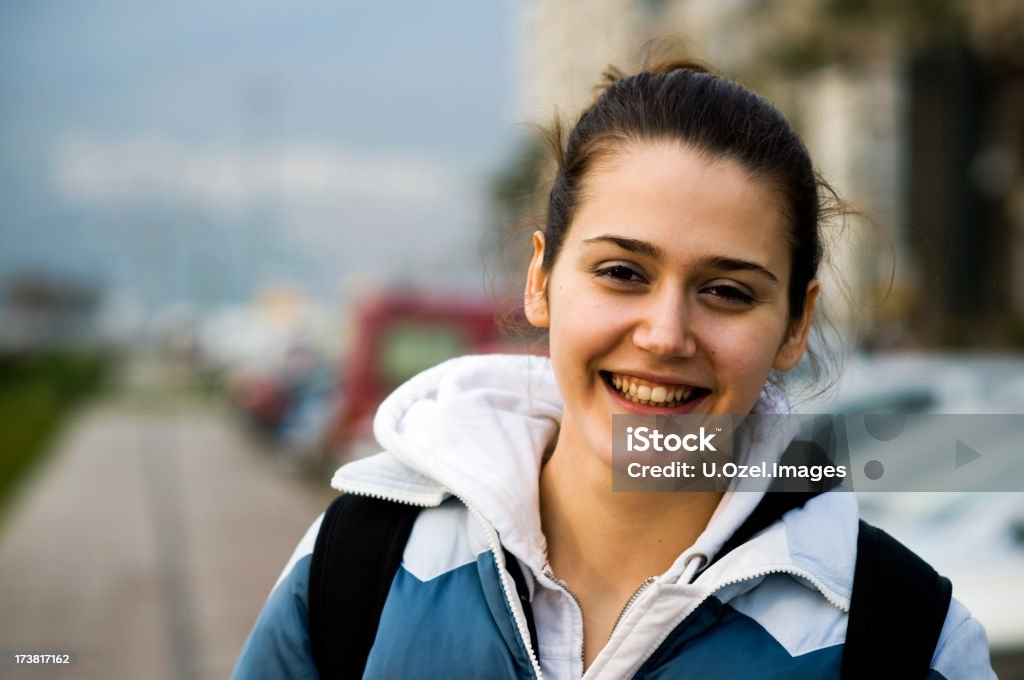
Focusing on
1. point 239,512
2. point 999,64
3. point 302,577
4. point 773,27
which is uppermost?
point 773,27

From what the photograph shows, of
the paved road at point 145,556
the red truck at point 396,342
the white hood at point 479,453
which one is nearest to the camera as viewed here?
the white hood at point 479,453

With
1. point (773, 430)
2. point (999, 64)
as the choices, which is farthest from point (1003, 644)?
point (999, 64)

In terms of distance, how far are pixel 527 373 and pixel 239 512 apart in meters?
10.1

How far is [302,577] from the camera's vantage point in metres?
1.88

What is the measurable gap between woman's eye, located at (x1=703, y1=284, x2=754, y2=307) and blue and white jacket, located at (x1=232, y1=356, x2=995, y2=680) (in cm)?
26

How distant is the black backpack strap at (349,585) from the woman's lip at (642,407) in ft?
1.31

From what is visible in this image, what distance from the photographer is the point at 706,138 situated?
5.99 ft

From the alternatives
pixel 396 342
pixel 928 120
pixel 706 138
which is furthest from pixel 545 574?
pixel 928 120

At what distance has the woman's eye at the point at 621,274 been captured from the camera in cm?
181

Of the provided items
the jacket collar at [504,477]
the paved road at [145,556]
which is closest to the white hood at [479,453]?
the jacket collar at [504,477]

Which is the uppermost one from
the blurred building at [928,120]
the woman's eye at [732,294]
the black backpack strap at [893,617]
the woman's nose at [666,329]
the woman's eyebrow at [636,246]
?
the blurred building at [928,120]

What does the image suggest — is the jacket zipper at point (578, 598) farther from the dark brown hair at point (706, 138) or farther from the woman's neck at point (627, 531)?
the dark brown hair at point (706, 138)

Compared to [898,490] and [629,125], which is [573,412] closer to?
[629,125]

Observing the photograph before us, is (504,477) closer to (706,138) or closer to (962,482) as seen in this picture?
(706,138)
